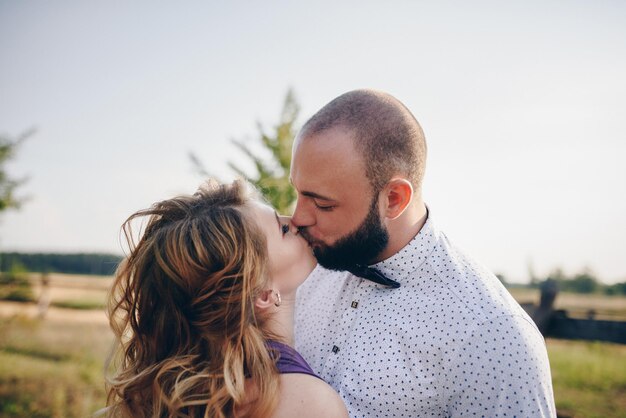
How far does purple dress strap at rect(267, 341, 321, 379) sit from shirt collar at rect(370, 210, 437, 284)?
2.32 feet

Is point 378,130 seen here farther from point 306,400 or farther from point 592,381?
point 592,381

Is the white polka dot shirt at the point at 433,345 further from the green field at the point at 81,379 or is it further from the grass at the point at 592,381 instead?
the grass at the point at 592,381

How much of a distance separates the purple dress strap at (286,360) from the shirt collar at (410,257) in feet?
2.32

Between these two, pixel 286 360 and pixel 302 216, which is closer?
pixel 286 360

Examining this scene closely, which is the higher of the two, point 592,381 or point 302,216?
point 302,216

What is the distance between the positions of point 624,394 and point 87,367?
1052cm

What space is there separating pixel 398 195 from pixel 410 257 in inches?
14.9

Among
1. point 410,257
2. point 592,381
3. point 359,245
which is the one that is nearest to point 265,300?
point 359,245

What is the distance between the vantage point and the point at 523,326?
199cm

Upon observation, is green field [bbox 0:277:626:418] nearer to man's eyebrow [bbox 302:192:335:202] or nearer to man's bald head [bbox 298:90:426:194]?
man's bald head [bbox 298:90:426:194]

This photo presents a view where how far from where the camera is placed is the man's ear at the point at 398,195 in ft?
8.28

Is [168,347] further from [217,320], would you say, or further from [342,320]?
[342,320]

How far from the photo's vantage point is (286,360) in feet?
6.61

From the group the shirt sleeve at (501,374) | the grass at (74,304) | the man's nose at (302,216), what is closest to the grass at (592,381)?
the shirt sleeve at (501,374)
